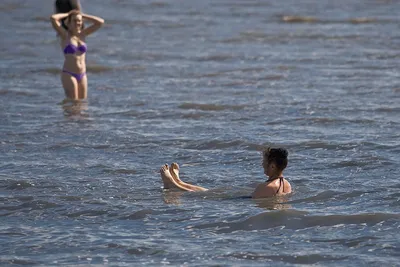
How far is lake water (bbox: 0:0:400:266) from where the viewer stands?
7965mm

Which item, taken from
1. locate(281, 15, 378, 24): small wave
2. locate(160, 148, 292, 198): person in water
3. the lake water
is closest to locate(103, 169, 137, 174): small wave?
the lake water

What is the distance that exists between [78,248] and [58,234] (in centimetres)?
43

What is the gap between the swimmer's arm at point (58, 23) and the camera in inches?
562

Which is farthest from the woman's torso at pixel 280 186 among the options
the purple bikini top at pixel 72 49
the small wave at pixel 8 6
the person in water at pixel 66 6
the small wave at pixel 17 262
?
the small wave at pixel 8 6

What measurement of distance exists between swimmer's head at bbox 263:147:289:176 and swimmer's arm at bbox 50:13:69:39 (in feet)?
19.4

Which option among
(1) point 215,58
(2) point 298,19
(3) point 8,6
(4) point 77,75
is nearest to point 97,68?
(1) point 215,58

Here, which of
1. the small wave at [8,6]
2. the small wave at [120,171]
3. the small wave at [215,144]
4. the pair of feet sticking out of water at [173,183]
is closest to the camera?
the pair of feet sticking out of water at [173,183]

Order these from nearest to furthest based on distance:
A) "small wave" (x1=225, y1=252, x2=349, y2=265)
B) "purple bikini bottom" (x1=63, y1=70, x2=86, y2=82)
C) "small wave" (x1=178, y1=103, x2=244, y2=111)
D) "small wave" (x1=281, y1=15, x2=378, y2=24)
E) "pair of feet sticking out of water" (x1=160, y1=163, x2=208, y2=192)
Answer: "small wave" (x1=225, y1=252, x2=349, y2=265)
"pair of feet sticking out of water" (x1=160, y1=163, x2=208, y2=192)
"small wave" (x1=178, y1=103, x2=244, y2=111)
"purple bikini bottom" (x1=63, y1=70, x2=86, y2=82)
"small wave" (x1=281, y1=15, x2=378, y2=24)

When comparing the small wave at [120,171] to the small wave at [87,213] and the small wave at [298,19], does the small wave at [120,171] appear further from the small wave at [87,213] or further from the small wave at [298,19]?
the small wave at [298,19]

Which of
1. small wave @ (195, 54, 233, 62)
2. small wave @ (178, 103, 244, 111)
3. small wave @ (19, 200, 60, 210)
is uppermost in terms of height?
small wave @ (195, 54, 233, 62)

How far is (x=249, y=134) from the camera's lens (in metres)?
12.2

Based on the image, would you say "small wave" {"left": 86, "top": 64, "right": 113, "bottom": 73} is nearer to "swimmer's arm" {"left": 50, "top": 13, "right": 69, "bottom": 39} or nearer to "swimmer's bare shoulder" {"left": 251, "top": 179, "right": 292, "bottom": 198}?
"swimmer's arm" {"left": 50, "top": 13, "right": 69, "bottom": 39}

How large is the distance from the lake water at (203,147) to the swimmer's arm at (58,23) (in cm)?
103

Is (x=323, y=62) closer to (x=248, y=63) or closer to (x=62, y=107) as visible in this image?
(x=248, y=63)
